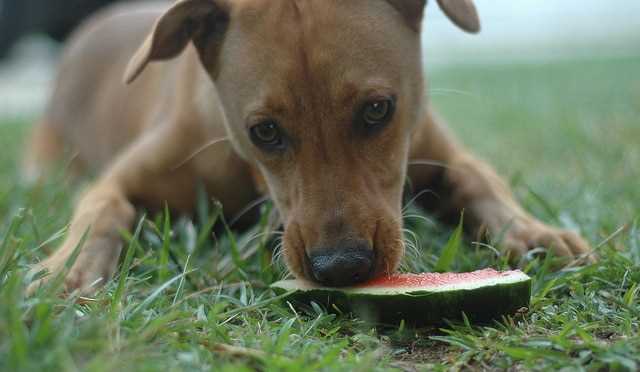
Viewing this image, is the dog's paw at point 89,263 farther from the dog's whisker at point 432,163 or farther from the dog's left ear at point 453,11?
the dog's left ear at point 453,11

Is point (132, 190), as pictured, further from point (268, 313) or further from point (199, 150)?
point (268, 313)

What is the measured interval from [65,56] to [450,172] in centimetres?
349

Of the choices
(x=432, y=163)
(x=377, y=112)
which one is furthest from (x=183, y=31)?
(x=432, y=163)

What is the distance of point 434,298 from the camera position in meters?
2.23

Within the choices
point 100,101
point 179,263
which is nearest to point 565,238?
point 179,263

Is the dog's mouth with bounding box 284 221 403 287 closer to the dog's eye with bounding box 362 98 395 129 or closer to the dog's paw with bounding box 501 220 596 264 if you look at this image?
the dog's eye with bounding box 362 98 395 129

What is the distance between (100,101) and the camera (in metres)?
5.12

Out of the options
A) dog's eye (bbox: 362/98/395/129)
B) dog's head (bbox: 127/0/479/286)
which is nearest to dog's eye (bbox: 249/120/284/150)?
dog's head (bbox: 127/0/479/286)

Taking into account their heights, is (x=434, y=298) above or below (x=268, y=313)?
above

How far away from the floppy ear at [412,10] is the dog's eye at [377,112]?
414 mm

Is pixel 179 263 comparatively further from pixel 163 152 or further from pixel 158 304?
pixel 163 152

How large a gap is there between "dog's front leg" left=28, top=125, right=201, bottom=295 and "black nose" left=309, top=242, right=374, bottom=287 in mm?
842

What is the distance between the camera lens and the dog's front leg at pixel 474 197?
2873 mm

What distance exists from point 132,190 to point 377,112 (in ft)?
4.08
